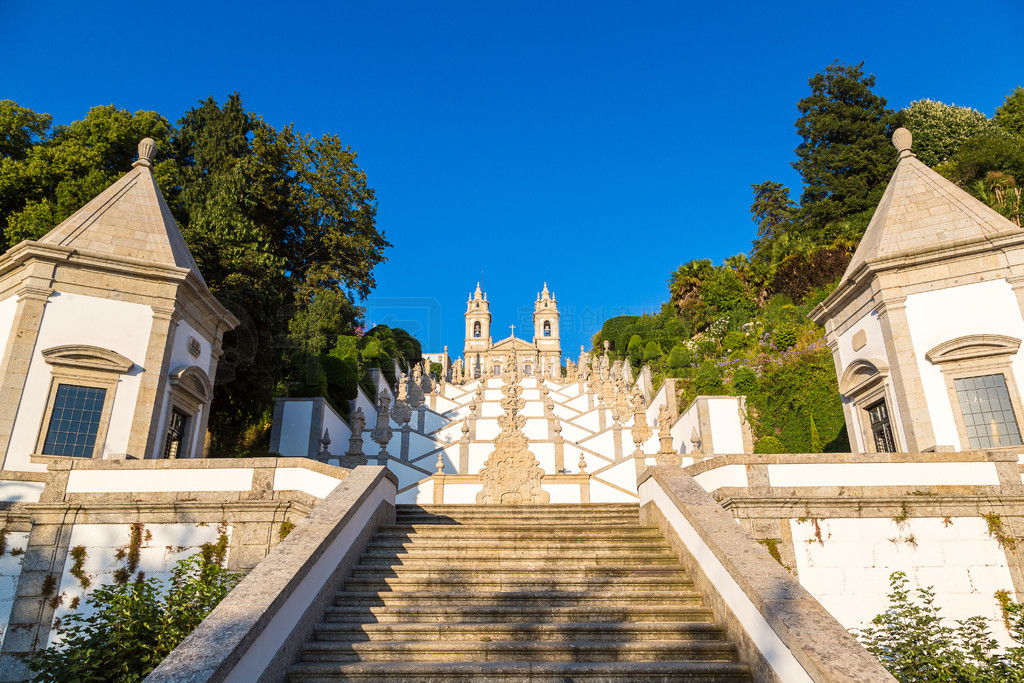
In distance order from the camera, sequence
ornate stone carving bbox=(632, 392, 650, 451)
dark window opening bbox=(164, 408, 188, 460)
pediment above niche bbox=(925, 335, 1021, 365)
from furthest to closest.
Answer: ornate stone carving bbox=(632, 392, 650, 451), dark window opening bbox=(164, 408, 188, 460), pediment above niche bbox=(925, 335, 1021, 365)

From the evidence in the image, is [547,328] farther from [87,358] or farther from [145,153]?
[87,358]

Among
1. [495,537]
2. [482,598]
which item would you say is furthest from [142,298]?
[482,598]

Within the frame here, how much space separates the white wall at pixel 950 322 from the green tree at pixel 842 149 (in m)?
19.3

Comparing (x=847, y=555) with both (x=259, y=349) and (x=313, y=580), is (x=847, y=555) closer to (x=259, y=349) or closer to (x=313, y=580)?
(x=313, y=580)

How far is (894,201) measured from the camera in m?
13.3

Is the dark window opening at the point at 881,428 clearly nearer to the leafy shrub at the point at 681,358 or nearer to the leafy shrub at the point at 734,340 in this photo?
the leafy shrub at the point at 734,340

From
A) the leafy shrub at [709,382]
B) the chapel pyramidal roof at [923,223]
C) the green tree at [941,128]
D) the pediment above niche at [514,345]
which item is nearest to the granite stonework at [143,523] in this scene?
the chapel pyramidal roof at [923,223]

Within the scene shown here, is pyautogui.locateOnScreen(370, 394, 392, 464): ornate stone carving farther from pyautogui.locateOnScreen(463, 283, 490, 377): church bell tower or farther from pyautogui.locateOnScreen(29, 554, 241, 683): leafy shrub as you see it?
pyautogui.locateOnScreen(463, 283, 490, 377): church bell tower

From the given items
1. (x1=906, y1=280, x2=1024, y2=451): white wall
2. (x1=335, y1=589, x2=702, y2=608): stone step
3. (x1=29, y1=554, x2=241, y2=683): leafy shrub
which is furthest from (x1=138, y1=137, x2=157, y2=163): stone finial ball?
(x1=906, y1=280, x2=1024, y2=451): white wall

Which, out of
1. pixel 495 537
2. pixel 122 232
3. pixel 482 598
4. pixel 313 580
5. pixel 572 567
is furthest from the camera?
pixel 122 232

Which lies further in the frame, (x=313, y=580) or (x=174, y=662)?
(x=313, y=580)

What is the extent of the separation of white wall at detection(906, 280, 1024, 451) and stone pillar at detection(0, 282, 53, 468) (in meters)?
15.6

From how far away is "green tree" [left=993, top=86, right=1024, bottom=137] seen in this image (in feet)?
90.9

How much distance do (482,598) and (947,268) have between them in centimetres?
1054
